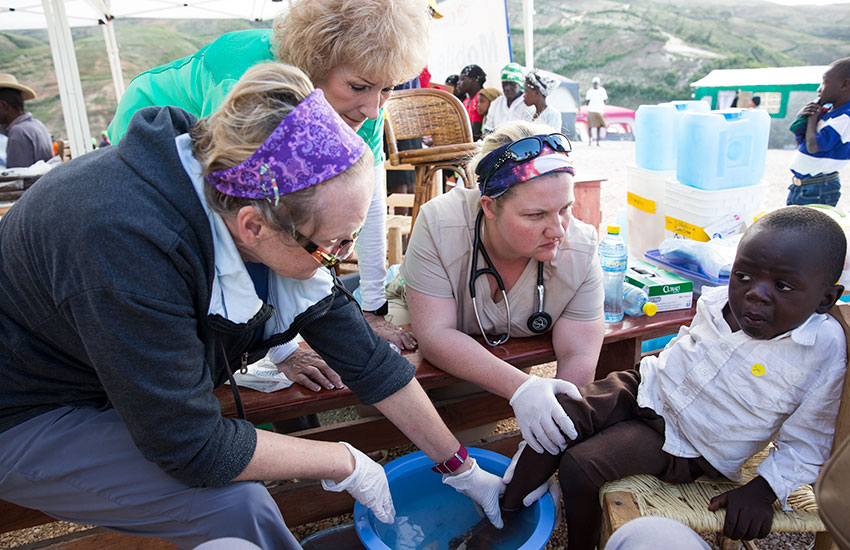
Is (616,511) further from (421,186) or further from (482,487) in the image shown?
(421,186)

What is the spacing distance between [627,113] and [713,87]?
13.2 ft

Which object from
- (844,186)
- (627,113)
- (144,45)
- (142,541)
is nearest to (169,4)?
(142,541)

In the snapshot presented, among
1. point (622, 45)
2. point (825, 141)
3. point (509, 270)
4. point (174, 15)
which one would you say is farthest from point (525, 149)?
point (622, 45)

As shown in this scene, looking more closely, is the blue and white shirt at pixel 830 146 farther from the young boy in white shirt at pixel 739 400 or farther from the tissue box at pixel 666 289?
the young boy in white shirt at pixel 739 400

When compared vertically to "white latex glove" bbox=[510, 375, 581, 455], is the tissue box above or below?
above

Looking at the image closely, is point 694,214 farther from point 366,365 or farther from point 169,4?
point 169,4

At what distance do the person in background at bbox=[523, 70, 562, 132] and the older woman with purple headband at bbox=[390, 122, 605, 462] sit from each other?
3.59 meters

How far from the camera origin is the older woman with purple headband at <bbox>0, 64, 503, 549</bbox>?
1.04m

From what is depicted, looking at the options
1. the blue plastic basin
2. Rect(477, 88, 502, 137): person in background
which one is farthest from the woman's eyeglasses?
Rect(477, 88, 502, 137): person in background

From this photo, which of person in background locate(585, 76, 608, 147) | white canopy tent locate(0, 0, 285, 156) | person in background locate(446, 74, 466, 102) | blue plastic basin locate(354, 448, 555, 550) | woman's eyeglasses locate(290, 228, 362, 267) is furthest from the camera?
person in background locate(585, 76, 608, 147)

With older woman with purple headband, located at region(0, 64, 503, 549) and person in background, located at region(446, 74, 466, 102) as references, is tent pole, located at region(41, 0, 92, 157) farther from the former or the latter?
older woman with purple headband, located at region(0, 64, 503, 549)

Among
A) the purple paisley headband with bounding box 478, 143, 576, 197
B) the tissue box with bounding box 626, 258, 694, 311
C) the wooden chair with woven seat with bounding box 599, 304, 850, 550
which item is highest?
the purple paisley headband with bounding box 478, 143, 576, 197

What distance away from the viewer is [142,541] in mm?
1710

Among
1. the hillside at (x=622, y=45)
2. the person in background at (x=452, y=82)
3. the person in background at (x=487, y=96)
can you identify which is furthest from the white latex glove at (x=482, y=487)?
the hillside at (x=622, y=45)
